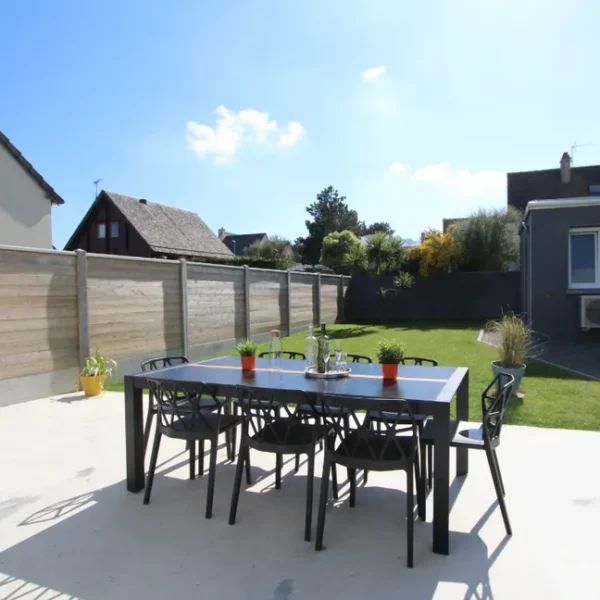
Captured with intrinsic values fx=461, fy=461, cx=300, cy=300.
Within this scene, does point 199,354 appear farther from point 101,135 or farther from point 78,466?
point 101,135

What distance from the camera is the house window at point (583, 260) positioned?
9383 millimetres

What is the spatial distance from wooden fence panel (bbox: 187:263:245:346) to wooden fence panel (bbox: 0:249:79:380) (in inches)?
101

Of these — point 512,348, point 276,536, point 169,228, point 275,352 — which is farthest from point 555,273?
point 169,228

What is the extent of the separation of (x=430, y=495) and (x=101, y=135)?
478 inches

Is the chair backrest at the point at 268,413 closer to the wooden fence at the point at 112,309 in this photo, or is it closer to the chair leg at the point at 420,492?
the chair leg at the point at 420,492

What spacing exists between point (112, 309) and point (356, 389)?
4988 mm

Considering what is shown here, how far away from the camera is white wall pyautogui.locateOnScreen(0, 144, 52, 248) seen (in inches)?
509

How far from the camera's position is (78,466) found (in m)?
3.63

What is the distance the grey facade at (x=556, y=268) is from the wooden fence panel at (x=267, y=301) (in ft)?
19.0

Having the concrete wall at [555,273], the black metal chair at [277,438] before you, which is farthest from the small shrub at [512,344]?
the concrete wall at [555,273]

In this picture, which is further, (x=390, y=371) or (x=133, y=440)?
(x=133, y=440)

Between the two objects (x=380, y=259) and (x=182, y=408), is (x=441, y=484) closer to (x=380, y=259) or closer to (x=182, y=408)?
(x=182, y=408)

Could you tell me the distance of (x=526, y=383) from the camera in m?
6.04

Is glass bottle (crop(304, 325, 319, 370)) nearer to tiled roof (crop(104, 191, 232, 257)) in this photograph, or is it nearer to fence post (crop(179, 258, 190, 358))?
fence post (crop(179, 258, 190, 358))
